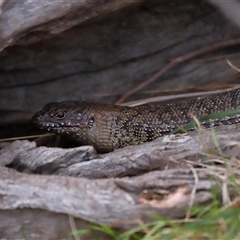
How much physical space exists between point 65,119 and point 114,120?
37 centimetres

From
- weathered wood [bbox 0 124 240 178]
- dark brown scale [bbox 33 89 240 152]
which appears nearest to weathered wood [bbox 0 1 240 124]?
dark brown scale [bbox 33 89 240 152]

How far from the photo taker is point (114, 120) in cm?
387

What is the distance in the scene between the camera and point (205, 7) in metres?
4.23

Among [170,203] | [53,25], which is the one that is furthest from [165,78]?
[170,203]

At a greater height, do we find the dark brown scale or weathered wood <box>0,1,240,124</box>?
weathered wood <box>0,1,240,124</box>

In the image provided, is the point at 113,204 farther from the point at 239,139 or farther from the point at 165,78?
the point at 165,78

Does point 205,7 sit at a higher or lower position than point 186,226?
higher

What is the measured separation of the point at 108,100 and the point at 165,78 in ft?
1.80

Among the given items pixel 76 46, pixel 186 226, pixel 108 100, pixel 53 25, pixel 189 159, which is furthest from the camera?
pixel 108 100

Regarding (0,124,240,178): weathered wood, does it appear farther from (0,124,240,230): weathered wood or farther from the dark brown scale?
the dark brown scale

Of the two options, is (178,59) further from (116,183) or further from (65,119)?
(116,183)

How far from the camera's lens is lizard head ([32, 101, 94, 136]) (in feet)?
12.6

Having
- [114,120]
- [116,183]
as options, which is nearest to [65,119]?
[114,120]

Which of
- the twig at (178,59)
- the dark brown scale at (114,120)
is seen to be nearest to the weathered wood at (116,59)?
the twig at (178,59)
